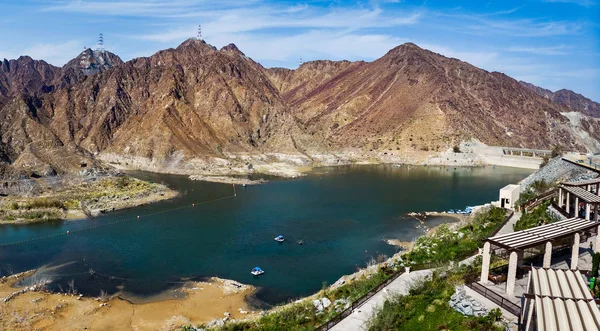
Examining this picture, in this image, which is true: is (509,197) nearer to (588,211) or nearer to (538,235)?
(588,211)

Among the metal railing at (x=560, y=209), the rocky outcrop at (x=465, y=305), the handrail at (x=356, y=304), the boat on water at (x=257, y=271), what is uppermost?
the metal railing at (x=560, y=209)

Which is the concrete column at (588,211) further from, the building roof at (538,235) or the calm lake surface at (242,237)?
the calm lake surface at (242,237)

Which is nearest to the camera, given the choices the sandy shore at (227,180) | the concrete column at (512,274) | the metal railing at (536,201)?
the concrete column at (512,274)

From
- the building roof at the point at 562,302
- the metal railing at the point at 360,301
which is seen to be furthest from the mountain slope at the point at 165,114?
the building roof at the point at 562,302

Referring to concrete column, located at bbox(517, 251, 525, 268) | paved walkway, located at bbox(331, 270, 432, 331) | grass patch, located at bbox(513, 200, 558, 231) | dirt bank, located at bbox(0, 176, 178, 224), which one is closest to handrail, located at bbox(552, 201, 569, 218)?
grass patch, located at bbox(513, 200, 558, 231)

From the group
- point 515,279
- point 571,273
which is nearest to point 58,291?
point 515,279

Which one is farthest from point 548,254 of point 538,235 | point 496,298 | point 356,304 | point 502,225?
point 502,225
